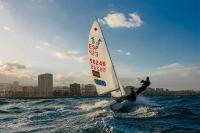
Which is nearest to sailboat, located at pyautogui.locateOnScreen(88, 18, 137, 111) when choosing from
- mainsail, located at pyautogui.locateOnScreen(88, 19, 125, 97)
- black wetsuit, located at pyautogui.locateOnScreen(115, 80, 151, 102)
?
mainsail, located at pyautogui.locateOnScreen(88, 19, 125, 97)

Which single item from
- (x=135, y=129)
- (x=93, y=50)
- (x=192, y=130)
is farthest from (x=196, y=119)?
(x=93, y=50)

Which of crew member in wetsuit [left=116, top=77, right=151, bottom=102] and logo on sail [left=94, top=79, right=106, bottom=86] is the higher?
logo on sail [left=94, top=79, right=106, bottom=86]

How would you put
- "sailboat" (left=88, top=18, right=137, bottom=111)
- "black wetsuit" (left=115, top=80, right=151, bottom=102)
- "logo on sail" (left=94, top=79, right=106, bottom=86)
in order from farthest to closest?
"logo on sail" (left=94, top=79, right=106, bottom=86)
"sailboat" (left=88, top=18, right=137, bottom=111)
"black wetsuit" (left=115, top=80, right=151, bottom=102)

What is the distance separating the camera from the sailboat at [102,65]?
107ft

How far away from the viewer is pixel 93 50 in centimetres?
3353

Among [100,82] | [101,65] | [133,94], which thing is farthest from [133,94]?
[101,65]

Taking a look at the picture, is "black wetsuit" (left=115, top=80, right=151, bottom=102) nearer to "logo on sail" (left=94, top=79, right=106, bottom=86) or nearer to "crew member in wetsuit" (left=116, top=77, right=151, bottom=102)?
"crew member in wetsuit" (left=116, top=77, right=151, bottom=102)

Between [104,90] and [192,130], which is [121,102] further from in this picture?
[192,130]

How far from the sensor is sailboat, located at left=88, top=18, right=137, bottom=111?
32656 mm

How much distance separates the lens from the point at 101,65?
3303 cm

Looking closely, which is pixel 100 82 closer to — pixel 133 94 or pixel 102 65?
pixel 102 65

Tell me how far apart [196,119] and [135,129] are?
6.52m

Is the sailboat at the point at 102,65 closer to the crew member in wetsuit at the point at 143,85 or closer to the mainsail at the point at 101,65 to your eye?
the mainsail at the point at 101,65

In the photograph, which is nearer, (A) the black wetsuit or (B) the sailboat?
(A) the black wetsuit
